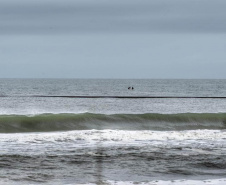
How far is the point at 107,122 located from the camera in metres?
28.8

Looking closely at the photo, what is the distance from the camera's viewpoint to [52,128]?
2620cm

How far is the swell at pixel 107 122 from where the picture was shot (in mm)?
26172

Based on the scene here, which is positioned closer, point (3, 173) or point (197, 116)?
point (3, 173)

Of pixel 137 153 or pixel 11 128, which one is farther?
pixel 11 128

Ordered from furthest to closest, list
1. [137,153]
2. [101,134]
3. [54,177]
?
[101,134]
[137,153]
[54,177]

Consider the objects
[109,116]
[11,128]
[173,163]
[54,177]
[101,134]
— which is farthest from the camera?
[109,116]

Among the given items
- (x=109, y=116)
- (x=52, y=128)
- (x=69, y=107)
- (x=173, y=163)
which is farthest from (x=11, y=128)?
(x=69, y=107)

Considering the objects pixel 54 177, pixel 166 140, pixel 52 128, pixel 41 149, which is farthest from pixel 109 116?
pixel 54 177

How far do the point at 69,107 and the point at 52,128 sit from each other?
19.4 meters

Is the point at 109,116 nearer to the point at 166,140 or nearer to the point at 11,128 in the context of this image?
the point at 11,128

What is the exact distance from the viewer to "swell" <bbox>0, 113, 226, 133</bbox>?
85.9ft

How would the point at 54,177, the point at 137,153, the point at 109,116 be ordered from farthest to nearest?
1. the point at 109,116
2. the point at 137,153
3. the point at 54,177

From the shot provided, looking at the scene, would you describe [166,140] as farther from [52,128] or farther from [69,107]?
[69,107]

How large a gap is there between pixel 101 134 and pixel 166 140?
2.82 meters
